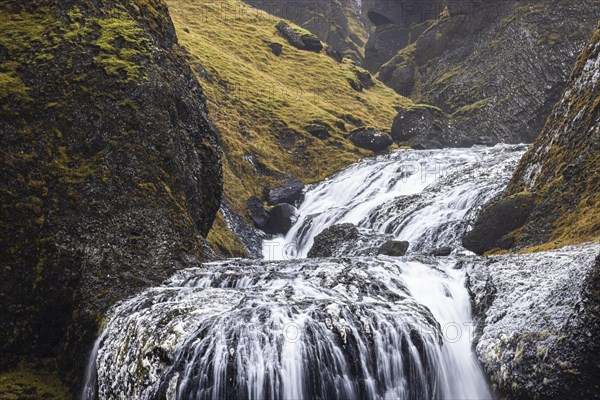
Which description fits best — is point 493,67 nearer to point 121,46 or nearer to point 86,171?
point 121,46

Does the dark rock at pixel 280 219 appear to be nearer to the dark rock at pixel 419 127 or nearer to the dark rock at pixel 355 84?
the dark rock at pixel 419 127

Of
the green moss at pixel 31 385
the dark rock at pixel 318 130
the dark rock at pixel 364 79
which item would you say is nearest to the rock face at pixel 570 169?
the green moss at pixel 31 385

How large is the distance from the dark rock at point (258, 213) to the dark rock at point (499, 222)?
14.6 m

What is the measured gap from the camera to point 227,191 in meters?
32.1

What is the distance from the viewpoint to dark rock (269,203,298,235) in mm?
31062

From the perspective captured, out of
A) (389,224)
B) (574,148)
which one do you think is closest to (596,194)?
(574,148)

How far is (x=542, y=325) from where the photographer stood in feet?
31.5

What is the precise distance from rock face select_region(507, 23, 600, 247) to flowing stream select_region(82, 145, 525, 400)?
3.13 metres

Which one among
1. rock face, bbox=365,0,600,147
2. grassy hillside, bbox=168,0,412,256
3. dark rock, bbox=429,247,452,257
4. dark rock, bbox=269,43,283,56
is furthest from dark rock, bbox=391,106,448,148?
dark rock, bbox=429,247,452,257

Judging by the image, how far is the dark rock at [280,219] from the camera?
3106 cm

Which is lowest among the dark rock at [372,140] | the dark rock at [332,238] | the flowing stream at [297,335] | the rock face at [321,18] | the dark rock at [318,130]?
the flowing stream at [297,335]

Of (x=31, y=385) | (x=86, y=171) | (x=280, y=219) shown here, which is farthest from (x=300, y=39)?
(x=31, y=385)

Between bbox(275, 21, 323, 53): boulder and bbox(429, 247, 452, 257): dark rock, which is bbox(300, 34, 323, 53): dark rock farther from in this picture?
bbox(429, 247, 452, 257): dark rock

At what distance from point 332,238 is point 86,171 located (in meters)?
11.6
